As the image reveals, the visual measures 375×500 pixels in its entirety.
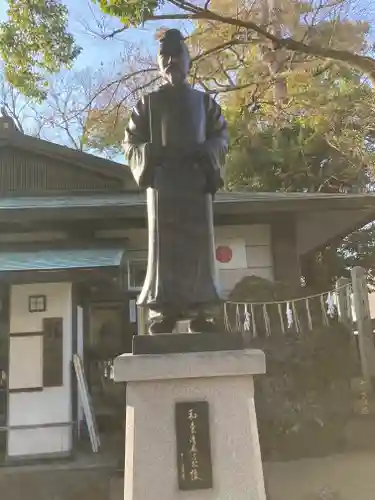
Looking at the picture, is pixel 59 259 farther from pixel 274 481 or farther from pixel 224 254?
pixel 274 481

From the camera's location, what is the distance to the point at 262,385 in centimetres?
728

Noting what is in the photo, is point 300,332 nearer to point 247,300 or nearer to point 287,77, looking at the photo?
point 247,300

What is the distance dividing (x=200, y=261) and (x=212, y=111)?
1144 millimetres

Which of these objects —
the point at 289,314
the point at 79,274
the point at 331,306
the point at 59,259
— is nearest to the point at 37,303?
the point at 59,259

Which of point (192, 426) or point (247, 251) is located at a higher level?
point (247, 251)

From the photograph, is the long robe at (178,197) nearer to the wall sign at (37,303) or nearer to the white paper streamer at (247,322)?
the white paper streamer at (247,322)

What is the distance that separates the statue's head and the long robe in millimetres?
87

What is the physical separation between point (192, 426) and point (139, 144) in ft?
6.46

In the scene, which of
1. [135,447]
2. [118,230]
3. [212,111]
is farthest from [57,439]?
[212,111]

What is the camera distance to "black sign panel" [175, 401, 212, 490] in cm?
304

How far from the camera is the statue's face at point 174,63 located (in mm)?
3721

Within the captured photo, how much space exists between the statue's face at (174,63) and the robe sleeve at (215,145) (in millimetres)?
274

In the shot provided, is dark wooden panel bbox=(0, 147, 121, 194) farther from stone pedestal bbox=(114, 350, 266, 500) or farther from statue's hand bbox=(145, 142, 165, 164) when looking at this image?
stone pedestal bbox=(114, 350, 266, 500)

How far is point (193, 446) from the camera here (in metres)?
3.08
